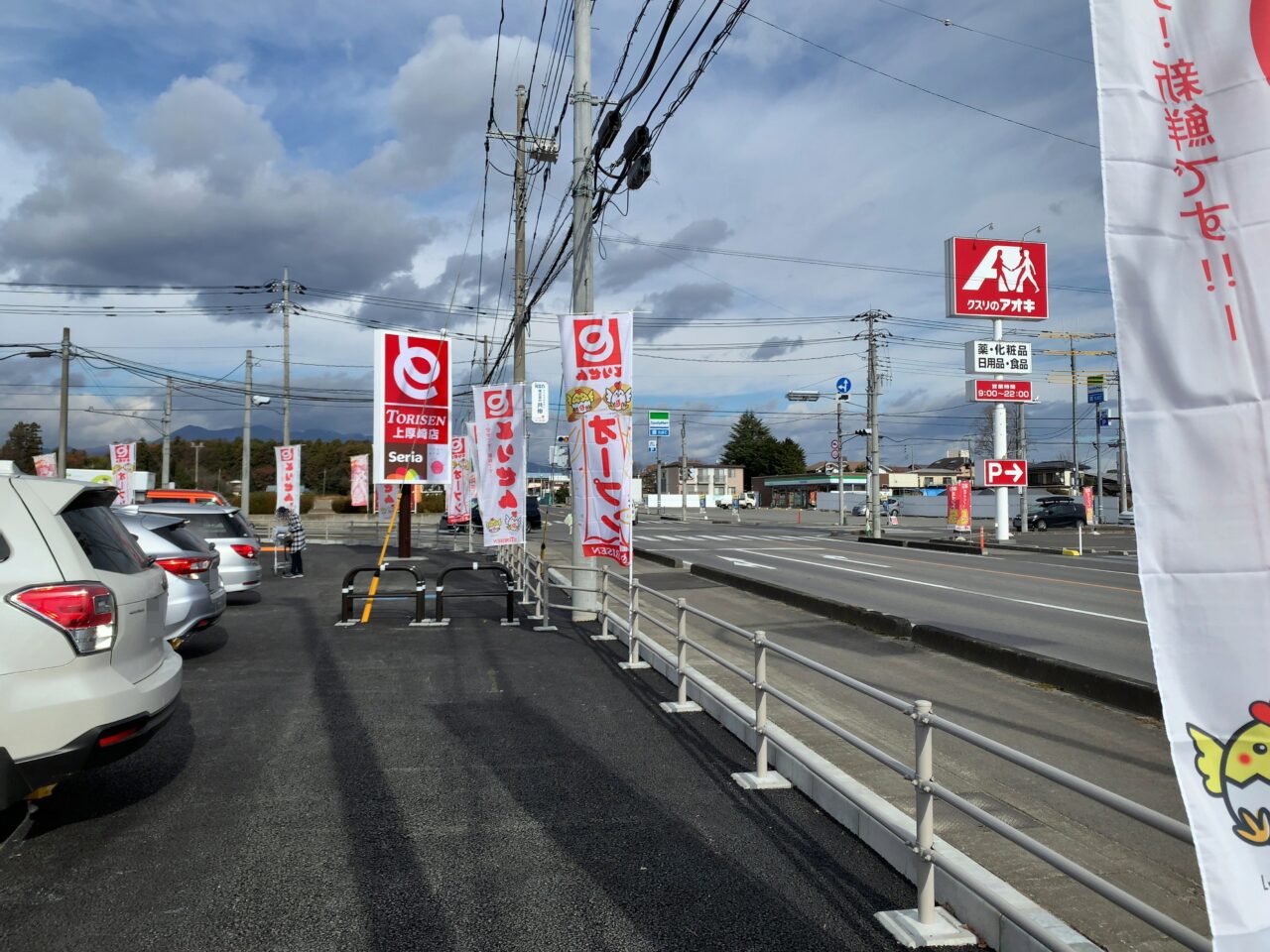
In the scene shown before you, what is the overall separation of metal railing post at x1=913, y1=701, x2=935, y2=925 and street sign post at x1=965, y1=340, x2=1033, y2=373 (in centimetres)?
3175

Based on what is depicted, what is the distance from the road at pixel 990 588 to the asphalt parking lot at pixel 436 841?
5.90m

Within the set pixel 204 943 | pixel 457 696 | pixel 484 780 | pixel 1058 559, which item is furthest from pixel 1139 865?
pixel 1058 559

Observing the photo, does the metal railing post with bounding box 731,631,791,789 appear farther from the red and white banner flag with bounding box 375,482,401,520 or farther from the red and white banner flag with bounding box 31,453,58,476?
the red and white banner flag with bounding box 31,453,58,476

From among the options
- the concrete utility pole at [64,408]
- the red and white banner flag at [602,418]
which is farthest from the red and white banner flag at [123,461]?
the red and white banner flag at [602,418]

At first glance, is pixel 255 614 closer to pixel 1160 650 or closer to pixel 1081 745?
pixel 1081 745

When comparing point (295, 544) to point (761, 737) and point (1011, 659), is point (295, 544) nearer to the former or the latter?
point (1011, 659)

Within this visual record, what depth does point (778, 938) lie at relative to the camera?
3.51 metres

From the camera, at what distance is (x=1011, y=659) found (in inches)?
357

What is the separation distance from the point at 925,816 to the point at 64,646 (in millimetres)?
4096

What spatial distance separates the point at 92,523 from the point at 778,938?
4218 millimetres

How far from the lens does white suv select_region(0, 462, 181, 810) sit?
13.0 feet

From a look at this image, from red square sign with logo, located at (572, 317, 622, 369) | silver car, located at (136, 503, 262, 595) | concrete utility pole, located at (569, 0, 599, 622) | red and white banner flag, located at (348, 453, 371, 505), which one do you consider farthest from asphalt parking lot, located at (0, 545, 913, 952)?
red and white banner flag, located at (348, 453, 371, 505)

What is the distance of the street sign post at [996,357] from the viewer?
1289 inches

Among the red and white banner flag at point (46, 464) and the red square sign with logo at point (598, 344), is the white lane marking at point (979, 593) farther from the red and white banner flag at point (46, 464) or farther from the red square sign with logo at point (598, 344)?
the red and white banner flag at point (46, 464)
